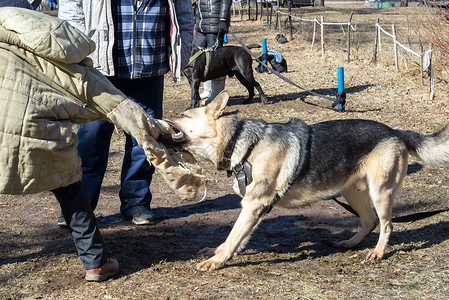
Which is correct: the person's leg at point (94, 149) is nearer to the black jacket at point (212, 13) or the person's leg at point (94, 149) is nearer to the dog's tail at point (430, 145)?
the dog's tail at point (430, 145)

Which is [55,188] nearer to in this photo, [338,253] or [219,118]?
[219,118]

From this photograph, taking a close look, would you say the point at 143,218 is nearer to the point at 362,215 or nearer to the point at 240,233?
the point at 240,233

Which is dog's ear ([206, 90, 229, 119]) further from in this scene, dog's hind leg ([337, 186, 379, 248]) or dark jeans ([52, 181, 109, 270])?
dog's hind leg ([337, 186, 379, 248])

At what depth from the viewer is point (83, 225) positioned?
3.53 m

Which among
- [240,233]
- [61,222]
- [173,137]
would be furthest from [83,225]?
[61,222]

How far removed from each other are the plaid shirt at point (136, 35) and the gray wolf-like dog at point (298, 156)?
32.8 inches

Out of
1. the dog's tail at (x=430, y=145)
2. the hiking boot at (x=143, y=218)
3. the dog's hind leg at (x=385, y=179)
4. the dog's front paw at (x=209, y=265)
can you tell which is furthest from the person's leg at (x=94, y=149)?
the dog's tail at (x=430, y=145)

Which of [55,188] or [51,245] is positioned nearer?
[55,188]

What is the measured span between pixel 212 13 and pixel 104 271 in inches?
304

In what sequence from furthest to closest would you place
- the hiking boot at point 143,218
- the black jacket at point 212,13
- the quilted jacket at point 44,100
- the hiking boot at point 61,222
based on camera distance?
the black jacket at point 212,13, the hiking boot at point 143,218, the hiking boot at point 61,222, the quilted jacket at point 44,100

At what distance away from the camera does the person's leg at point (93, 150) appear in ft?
15.5

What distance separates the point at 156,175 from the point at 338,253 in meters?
3.10

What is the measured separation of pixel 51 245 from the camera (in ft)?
14.5

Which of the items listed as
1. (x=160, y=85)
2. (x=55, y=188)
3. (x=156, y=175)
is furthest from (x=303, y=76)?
(x=55, y=188)
